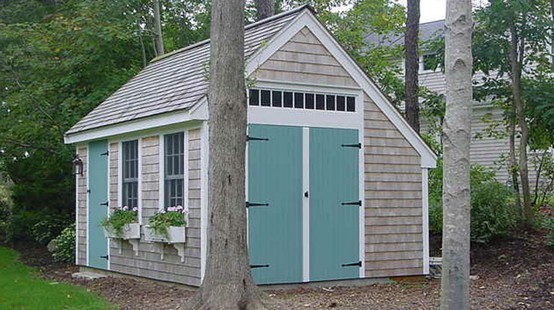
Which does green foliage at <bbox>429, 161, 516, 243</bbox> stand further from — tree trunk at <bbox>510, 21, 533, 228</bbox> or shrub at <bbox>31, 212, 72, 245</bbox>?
shrub at <bbox>31, 212, 72, 245</bbox>

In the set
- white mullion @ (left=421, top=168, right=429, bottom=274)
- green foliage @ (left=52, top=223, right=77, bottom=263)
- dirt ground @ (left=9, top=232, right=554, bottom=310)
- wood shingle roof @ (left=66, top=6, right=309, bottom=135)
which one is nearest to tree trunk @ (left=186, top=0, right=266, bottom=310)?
dirt ground @ (left=9, top=232, right=554, bottom=310)

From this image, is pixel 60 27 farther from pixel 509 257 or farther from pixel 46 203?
pixel 509 257

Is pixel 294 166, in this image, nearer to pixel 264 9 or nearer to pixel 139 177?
pixel 139 177

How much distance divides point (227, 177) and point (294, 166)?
279 centimetres

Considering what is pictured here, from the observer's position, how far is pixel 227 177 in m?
6.92

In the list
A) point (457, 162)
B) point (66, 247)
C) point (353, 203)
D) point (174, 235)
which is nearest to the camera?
point (457, 162)

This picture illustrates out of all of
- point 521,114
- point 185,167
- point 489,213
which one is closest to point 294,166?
point 185,167

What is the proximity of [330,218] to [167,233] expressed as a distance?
2075 mm

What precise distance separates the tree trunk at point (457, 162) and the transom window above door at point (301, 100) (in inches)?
190

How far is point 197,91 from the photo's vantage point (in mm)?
9336

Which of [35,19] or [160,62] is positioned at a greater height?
[35,19]

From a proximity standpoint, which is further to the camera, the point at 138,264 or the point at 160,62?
the point at 160,62

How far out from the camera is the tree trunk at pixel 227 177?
22.6ft

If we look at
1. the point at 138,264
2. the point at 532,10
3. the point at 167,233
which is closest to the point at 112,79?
the point at 138,264
